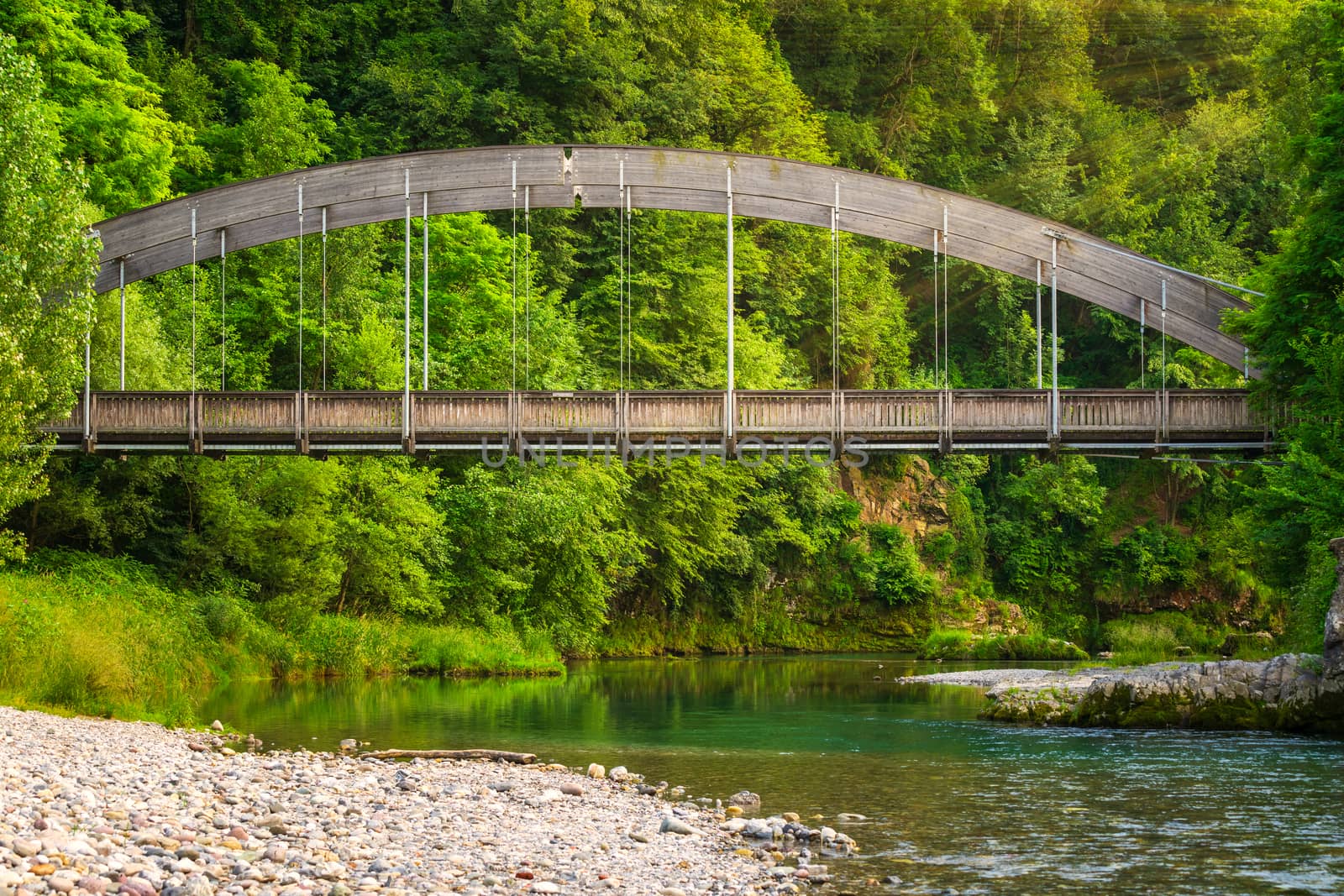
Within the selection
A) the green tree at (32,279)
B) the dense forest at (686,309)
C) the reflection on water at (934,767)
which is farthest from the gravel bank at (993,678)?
the green tree at (32,279)

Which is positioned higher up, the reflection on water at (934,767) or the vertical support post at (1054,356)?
the vertical support post at (1054,356)

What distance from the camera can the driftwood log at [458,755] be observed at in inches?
659

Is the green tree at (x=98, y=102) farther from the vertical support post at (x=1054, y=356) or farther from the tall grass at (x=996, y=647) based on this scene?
the tall grass at (x=996, y=647)

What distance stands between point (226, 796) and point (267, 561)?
18851 mm

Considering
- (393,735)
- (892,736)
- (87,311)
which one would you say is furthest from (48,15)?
(892,736)

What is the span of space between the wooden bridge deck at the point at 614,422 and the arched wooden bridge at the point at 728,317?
33 millimetres

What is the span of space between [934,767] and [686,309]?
2596 centimetres

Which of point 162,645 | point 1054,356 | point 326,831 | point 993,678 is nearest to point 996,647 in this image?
point 993,678

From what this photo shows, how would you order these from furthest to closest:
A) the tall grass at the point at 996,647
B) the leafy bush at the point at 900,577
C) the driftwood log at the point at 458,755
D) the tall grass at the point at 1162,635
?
the leafy bush at the point at 900,577, the tall grass at the point at 996,647, the tall grass at the point at 1162,635, the driftwood log at the point at 458,755

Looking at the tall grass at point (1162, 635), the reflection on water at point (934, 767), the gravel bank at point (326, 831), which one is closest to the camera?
the gravel bank at point (326, 831)

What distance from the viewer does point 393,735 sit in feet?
62.5

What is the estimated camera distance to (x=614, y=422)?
84.6 ft

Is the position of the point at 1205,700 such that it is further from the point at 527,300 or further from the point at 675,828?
the point at 527,300

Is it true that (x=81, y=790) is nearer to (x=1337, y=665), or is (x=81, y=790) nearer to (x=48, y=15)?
(x=1337, y=665)
